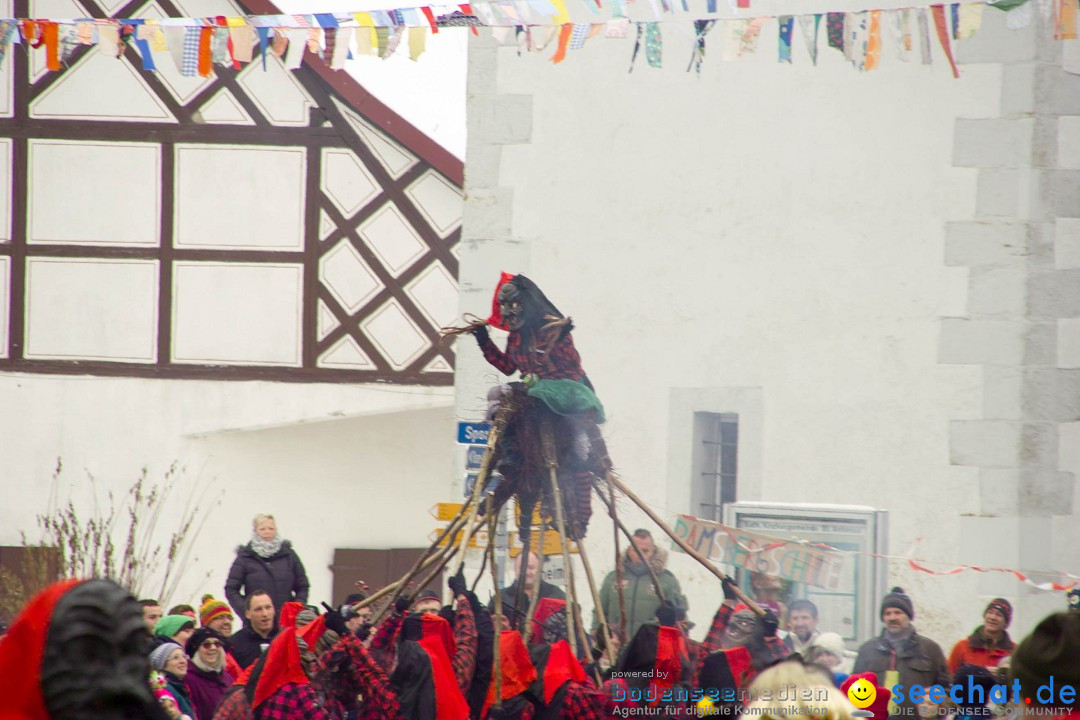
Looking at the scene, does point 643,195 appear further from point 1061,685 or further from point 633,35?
point 1061,685

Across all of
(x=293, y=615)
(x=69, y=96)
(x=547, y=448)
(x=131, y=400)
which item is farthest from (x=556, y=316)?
(x=69, y=96)

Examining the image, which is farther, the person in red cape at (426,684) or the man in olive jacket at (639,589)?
the man in olive jacket at (639,589)

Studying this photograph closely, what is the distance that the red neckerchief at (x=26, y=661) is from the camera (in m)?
1.88

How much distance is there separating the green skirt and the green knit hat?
218 cm

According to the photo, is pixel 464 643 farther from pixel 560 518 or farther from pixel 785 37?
Result: pixel 785 37

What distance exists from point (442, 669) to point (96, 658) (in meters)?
2.69

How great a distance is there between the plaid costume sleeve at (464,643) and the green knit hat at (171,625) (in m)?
1.67

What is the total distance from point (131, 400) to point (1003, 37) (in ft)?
20.2

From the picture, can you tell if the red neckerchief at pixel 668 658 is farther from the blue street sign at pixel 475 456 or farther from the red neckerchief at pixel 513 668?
the blue street sign at pixel 475 456

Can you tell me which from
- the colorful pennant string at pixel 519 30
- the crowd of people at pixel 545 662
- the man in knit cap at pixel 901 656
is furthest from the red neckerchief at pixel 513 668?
the colorful pennant string at pixel 519 30

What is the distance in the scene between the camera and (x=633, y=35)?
7.79m

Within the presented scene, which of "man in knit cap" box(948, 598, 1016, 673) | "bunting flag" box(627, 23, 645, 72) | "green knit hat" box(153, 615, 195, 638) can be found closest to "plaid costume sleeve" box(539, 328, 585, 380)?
"green knit hat" box(153, 615, 195, 638)

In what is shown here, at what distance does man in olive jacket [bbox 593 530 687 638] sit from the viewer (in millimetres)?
6652

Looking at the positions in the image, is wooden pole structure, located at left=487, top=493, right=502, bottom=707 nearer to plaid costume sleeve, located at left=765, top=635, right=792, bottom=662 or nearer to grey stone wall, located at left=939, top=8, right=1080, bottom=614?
plaid costume sleeve, located at left=765, top=635, right=792, bottom=662
